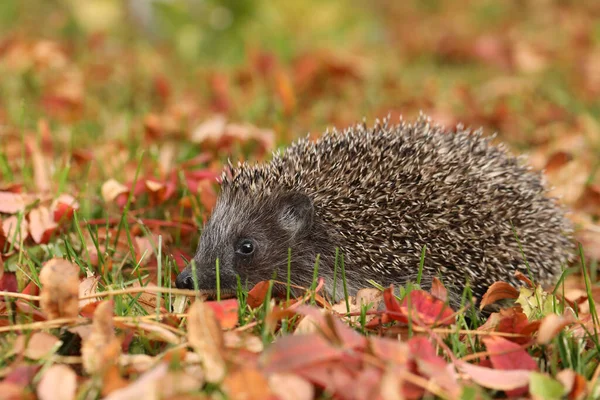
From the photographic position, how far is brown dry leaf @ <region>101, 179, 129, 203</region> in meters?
4.48

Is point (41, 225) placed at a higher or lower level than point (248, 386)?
higher

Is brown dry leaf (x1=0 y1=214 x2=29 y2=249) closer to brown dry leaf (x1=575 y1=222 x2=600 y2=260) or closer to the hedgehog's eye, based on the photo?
the hedgehog's eye

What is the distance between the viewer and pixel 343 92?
27.3ft

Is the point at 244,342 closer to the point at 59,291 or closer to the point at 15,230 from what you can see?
the point at 59,291

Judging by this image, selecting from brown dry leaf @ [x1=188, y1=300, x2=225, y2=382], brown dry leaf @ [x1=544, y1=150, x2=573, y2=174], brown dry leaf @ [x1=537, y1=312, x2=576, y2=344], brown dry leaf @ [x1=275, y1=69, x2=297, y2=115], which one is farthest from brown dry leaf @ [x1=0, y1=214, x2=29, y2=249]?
brown dry leaf @ [x1=544, y1=150, x2=573, y2=174]

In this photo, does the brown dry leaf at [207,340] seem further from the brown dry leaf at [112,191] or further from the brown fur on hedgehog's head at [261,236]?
the brown dry leaf at [112,191]

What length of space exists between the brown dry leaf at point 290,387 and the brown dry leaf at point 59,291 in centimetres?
100

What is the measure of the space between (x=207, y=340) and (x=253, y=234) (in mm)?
1580

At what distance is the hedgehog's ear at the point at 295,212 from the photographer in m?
4.06

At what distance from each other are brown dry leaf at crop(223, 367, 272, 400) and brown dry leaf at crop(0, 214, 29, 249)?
2.03 metres

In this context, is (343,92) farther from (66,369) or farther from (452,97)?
(66,369)

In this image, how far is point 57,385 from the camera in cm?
242

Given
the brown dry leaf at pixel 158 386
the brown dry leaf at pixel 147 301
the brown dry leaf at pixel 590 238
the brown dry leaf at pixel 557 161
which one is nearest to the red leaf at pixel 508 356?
the brown dry leaf at pixel 158 386

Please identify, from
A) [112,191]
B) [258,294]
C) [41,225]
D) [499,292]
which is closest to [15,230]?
[41,225]
